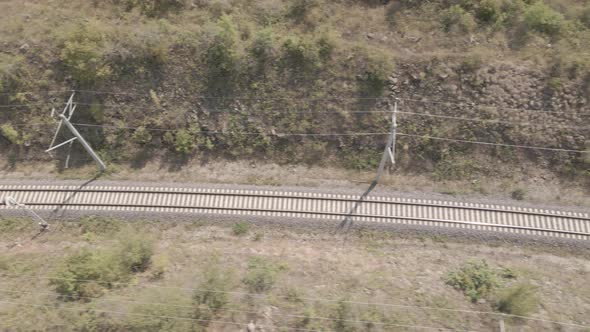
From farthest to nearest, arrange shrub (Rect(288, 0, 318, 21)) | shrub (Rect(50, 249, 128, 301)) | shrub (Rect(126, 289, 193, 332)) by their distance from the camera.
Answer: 1. shrub (Rect(288, 0, 318, 21))
2. shrub (Rect(50, 249, 128, 301))
3. shrub (Rect(126, 289, 193, 332))

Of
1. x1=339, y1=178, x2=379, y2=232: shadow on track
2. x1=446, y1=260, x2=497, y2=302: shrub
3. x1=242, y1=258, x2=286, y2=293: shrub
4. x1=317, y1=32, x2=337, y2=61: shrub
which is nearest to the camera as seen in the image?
x1=446, y1=260, x2=497, y2=302: shrub

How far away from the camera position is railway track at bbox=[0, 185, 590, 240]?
23781 millimetres

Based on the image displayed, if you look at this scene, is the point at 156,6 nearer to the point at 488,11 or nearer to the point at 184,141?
the point at 184,141

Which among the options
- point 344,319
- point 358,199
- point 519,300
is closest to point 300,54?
point 358,199

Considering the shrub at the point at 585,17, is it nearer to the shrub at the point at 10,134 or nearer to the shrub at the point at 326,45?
the shrub at the point at 326,45

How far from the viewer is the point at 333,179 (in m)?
25.8

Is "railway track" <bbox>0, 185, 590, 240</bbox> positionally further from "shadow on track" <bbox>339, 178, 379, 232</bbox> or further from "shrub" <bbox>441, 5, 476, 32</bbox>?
"shrub" <bbox>441, 5, 476, 32</bbox>

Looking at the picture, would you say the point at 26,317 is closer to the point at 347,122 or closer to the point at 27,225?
the point at 27,225

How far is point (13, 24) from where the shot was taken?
93.9ft

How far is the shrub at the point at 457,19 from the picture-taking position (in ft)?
88.8

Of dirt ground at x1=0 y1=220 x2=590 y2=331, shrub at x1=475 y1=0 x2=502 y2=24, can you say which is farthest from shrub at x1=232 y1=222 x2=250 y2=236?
shrub at x1=475 y1=0 x2=502 y2=24

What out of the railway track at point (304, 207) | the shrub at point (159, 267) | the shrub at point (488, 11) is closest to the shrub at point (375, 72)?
the railway track at point (304, 207)

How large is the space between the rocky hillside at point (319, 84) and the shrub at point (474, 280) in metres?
6.08

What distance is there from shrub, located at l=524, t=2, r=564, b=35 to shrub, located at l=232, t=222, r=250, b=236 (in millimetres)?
23832
